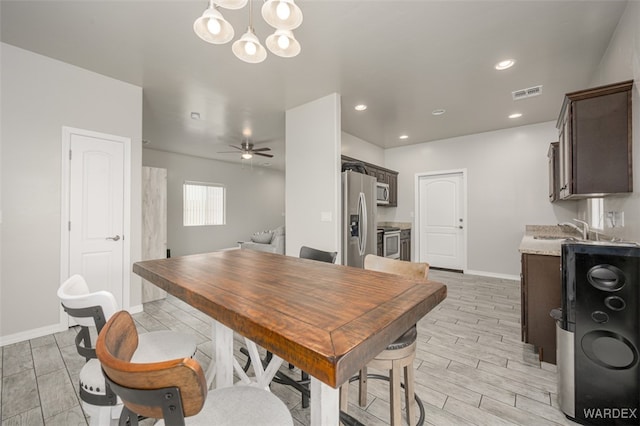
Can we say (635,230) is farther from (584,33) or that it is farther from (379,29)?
(379,29)

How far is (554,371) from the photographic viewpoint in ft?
6.77

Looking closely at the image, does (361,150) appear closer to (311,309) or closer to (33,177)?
(33,177)

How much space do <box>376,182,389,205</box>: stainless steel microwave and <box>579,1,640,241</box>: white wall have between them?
10.8 feet

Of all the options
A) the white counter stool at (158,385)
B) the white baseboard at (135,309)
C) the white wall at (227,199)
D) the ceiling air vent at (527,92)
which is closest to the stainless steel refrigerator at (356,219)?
the ceiling air vent at (527,92)

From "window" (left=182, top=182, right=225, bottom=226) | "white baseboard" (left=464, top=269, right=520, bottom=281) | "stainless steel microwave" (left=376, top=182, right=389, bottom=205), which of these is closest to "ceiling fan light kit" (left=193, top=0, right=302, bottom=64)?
"stainless steel microwave" (left=376, top=182, right=389, bottom=205)

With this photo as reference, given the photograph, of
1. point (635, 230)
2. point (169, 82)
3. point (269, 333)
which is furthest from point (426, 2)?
point (169, 82)

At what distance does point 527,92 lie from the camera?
11.2 ft

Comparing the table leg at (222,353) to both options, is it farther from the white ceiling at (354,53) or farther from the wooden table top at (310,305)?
the white ceiling at (354,53)

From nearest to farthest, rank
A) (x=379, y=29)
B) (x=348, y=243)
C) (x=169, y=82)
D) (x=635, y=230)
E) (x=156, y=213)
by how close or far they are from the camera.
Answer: (x=635, y=230)
(x=379, y=29)
(x=169, y=82)
(x=348, y=243)
(x=156, y=213)

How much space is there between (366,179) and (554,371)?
284 centimetres

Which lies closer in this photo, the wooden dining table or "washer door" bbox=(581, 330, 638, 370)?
the wooden dining table

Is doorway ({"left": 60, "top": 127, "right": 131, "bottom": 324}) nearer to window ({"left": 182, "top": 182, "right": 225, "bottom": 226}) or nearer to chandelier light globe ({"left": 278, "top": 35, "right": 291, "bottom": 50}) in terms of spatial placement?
chandelier light globe ({"left": 278, "top": 35, "right": 291, "bottom": 50})

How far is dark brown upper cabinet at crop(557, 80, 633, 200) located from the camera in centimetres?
187

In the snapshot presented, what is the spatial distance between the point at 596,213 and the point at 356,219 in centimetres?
270
